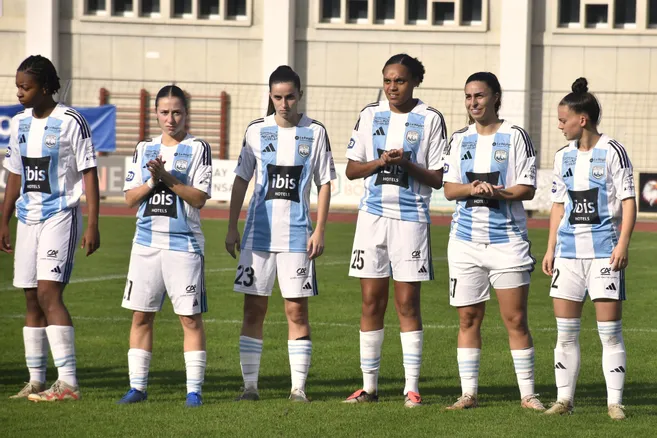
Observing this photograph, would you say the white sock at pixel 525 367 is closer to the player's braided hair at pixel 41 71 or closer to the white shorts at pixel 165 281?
the white shorts at pixel 165 281

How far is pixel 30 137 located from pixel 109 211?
69.9 ft

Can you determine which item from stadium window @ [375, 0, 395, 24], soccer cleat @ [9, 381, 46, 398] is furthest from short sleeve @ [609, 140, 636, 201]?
stadium window @ [375, 0, 395, 24]

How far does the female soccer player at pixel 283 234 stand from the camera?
24.6 feet

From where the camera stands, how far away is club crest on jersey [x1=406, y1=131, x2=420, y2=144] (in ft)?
24.6

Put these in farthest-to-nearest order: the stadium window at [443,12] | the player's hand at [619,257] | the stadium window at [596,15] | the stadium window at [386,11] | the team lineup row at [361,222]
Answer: the stadium window at [386,11] → the stadium window at [443,12] → the stadium window at [596,15] → the team lineup row at [361,222] → the player's hand at [619,257]

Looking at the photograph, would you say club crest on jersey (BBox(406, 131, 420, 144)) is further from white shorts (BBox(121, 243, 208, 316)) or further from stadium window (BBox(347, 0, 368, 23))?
stadium window (BBox(347, 0, 368, 23))

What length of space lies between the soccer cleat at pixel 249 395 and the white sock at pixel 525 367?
1.64 metres

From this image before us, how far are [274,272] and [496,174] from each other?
60.1 inches

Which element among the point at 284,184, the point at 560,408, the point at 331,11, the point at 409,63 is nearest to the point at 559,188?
the point at 409,63

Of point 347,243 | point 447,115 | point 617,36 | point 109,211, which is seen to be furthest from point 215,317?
point 617,36

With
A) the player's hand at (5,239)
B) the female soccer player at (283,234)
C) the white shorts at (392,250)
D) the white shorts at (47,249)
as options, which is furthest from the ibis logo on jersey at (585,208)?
the player's hand at (5,239)

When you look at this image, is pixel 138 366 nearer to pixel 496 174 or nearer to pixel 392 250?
pixel 392 250

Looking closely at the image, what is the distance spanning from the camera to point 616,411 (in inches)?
275

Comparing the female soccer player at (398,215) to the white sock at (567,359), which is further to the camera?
the female soccer player at (398,215)
